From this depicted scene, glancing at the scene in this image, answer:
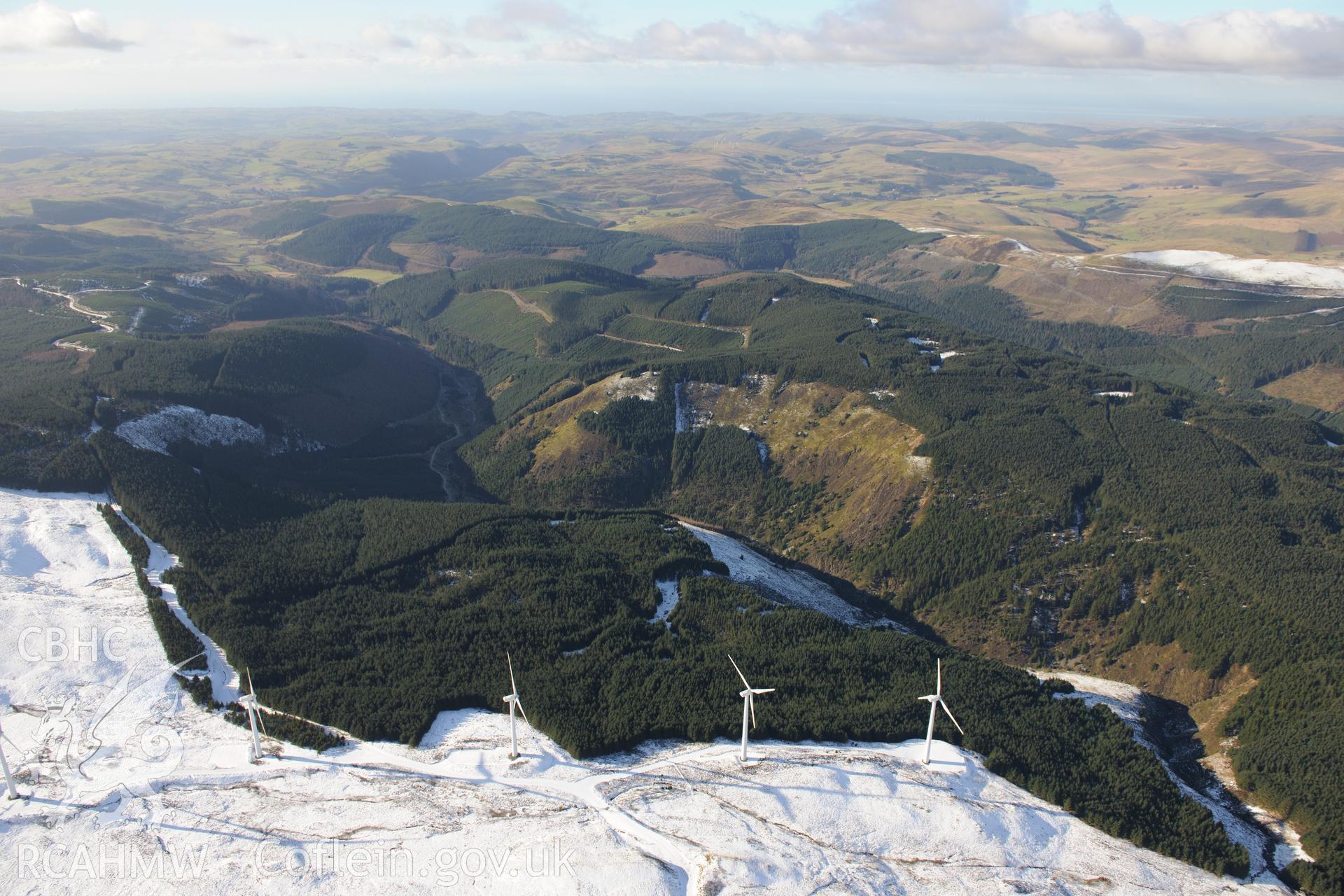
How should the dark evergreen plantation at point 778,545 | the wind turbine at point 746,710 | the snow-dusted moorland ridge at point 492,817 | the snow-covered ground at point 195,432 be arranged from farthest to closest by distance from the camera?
the snow-covered ground at point 195,432 < the dark evergreen plantation at point 778,545 < the wind turbine at point 746,710 < the snow-dusted moorland ridge at point 492,817

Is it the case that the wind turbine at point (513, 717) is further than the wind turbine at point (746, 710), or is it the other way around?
the wind turbine at point (513, 717)

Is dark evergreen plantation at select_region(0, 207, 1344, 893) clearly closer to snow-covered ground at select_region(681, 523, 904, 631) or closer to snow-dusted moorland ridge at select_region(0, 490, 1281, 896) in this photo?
snow-dusted moorland ridge at select_region(0, 490, 1281, 896)

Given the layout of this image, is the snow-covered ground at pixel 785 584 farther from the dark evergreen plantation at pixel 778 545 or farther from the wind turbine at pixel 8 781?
the wind turbine at pixel 8 781

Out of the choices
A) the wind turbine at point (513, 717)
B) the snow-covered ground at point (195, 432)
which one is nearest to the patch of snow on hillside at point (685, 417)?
the snow-covered ground at point (195, 432)

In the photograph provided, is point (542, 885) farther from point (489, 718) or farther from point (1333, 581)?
point (1333, 581)

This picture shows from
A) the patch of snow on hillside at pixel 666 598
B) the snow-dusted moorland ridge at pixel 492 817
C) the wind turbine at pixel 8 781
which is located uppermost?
the wind turbine at pixel 8 781

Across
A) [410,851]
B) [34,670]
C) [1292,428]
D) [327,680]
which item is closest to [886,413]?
[1292,428]

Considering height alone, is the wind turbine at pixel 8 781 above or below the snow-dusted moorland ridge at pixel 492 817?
above

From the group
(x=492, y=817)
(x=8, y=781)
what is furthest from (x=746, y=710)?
(x=8, y=781)
